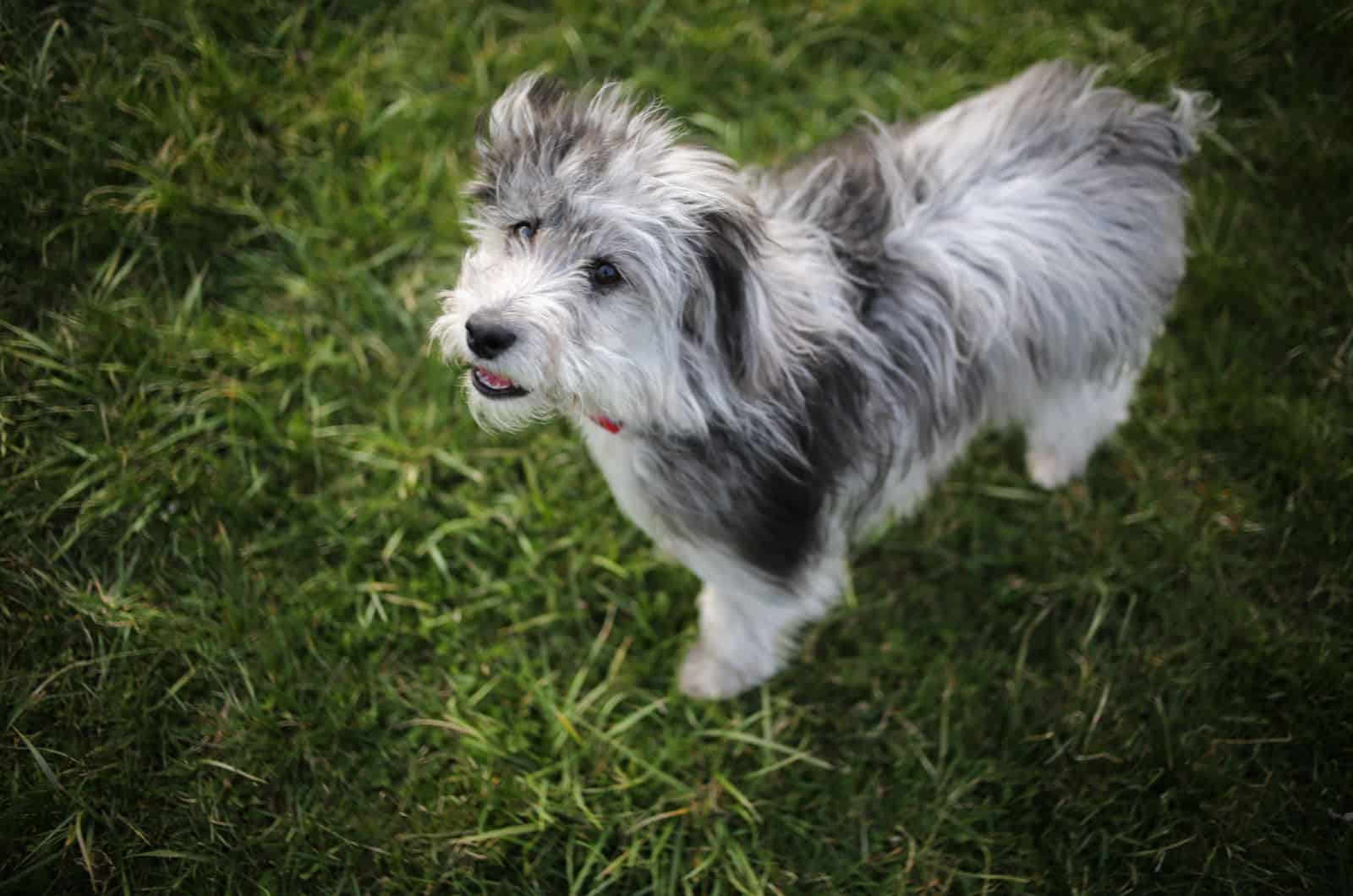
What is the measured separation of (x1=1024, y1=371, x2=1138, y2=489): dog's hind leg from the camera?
3.24 meters

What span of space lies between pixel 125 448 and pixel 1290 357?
15.1 ft

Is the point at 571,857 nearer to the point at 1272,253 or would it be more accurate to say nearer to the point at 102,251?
the point at 102,251

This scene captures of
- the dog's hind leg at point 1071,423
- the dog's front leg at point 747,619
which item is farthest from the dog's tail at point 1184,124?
the dog's front leg at point 747,619

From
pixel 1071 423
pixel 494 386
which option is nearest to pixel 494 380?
pixel 494 386

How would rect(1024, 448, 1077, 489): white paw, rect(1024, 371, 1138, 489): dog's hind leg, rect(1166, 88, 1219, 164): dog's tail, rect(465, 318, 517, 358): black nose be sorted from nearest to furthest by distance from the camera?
rect(465, 318, 517, 358): black nose → rect(1166, 88, 1219, 164): dog's tail → rect(1024, 371, 1138, 489): dog's hind leg → rect(1024, 448, 1077, 489): white paw

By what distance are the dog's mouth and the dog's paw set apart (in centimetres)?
144

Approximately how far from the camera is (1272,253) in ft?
13.5

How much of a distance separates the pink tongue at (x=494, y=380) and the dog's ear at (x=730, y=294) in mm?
477

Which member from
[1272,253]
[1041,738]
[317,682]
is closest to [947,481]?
[1041,738]

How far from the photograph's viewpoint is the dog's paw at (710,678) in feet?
11.1

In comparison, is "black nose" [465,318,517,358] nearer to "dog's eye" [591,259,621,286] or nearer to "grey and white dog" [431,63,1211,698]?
"grey and white dog" [431,63,1211,698]

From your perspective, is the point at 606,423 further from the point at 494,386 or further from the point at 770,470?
the point at 770,470

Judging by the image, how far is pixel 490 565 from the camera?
12.0ft

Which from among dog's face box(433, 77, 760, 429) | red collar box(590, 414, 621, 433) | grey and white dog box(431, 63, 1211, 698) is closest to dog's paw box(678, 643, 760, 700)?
grey and white dog box(431, 63, 1211, 698)
